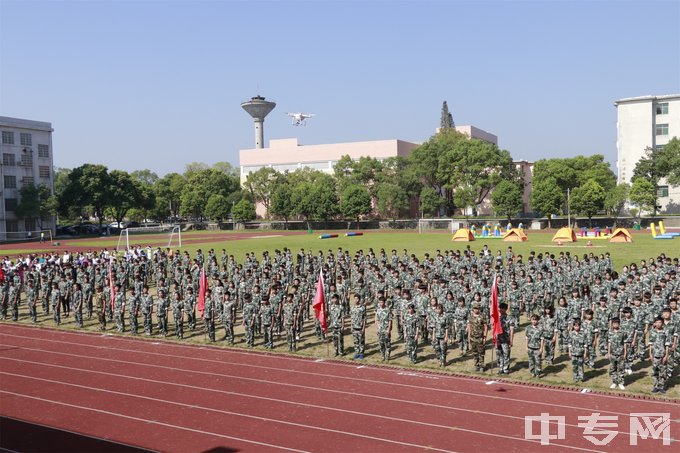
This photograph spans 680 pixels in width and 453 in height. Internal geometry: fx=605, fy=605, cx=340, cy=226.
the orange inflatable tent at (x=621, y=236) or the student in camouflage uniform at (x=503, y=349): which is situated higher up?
the orange inflatable tent at (x=621, y=236)

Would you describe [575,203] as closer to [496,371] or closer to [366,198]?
[366,198]

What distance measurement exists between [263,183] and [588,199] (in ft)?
134

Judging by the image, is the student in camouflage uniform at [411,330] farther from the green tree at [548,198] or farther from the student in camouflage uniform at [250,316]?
the green tree at [548,198]

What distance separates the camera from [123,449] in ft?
29.8

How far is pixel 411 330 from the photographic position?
44.5 ft

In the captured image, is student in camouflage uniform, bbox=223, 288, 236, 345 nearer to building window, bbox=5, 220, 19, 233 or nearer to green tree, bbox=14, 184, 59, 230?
green tree, bbox=14, 184, 59, 230

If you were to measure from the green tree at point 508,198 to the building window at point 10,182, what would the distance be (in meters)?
52.3

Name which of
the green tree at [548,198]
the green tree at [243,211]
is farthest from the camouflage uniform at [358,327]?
the green tree at [243,211]

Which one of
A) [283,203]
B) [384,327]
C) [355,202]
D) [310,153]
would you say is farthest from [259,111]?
[384,327]

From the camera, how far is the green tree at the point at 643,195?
56.9 m

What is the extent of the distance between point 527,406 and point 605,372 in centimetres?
300

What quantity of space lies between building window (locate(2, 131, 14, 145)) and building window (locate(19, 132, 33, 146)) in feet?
3.83

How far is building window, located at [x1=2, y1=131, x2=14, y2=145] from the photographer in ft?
218

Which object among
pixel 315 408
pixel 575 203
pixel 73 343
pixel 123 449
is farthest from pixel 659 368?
pixel 575 203
